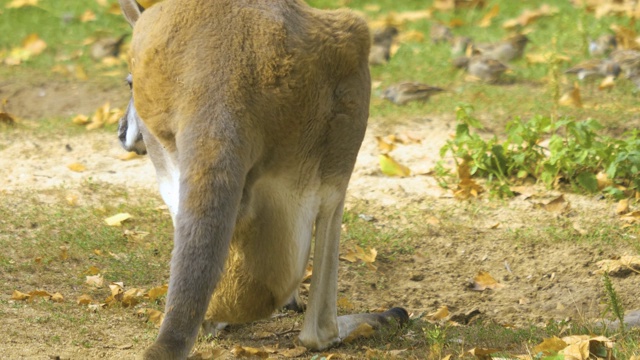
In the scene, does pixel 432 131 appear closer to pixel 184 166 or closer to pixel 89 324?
pixel 89 324

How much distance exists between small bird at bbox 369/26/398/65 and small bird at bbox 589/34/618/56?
5.61 ft

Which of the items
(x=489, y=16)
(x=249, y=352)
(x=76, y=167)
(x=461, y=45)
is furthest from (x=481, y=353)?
(x=489, y=16)

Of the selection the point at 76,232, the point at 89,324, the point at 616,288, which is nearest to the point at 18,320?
the point at 89,324

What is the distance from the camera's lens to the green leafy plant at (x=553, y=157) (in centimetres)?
570

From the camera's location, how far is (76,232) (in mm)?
5430

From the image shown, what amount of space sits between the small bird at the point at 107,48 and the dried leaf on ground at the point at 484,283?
194 inches

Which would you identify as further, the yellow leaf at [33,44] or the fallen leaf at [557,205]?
the yellow leaf at [33,44]

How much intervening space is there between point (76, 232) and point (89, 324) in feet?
4.00

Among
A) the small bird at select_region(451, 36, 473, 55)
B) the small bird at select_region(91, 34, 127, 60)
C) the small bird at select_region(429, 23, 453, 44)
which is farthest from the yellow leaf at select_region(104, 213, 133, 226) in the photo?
the small bird at select_region(429, 23, 453, 44)

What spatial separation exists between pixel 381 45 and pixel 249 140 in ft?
17.5

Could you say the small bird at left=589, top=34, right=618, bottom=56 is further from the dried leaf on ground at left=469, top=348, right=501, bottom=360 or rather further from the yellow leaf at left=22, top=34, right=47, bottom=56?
the dried leaf on ground at left=469, top=348, right=501, bottom=360

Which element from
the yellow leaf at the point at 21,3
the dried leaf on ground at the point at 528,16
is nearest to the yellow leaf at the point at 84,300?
the dried leaf on ground at the point at 528,16

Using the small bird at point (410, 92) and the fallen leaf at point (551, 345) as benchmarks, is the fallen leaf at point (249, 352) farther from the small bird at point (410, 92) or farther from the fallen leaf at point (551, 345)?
the small bird at point (410, 92)

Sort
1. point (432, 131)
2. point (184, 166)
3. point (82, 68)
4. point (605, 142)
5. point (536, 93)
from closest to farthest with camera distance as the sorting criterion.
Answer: point (184, 166) < point (605, 142) < point (432, 131) < point (536, 93) < point (82, 68)
